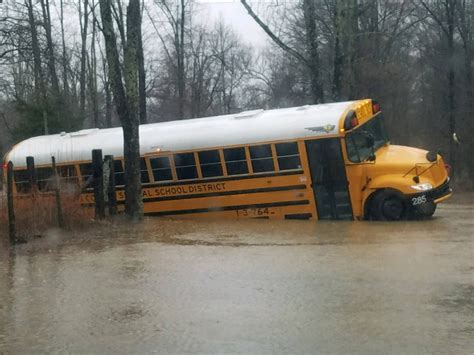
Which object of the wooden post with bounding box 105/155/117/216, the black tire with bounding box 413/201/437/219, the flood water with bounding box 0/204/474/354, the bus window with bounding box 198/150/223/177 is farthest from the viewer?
the bus window with bounding box 198/150/223/177

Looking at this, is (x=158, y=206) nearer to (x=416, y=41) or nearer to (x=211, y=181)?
(x=211, y=181)

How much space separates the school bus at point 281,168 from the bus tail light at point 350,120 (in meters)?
0.02

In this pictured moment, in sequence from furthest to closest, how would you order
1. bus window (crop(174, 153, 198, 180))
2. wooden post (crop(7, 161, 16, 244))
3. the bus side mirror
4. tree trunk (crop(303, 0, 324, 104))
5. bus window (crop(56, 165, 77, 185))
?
tree trunk (crop(303, 0, 324, 104)) → bus window (crop(56, 165, 77, 185)) → bus window (crop(174, 153, 198, 180)) → the bus side mirror → wooden post (crop(7, 161, 16, 244))

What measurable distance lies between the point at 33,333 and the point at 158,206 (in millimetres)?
9751

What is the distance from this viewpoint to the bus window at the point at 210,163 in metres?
15.1

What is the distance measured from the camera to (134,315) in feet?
21.5

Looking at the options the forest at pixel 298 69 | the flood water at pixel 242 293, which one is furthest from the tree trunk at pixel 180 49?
the flood water at pixel 242 293

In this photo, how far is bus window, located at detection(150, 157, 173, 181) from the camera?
51.3 feet

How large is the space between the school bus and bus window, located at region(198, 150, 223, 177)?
24 mm

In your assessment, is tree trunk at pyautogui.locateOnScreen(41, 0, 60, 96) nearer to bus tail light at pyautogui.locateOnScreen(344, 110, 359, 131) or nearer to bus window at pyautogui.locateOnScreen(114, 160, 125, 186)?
bus window at pyautogui.locateOnScreen(114, 160, 125, 186)

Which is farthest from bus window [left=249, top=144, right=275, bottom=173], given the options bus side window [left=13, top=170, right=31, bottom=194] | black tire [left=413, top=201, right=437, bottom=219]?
bus side window [left=13, top=170, right=31, bottom=194]

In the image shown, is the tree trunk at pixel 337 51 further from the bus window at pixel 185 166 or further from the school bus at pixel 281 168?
the bus window at pixel 185 166

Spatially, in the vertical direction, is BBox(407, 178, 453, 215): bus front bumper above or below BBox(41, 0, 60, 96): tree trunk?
below

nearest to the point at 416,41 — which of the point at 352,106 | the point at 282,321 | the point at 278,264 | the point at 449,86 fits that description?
the point at 449,86
